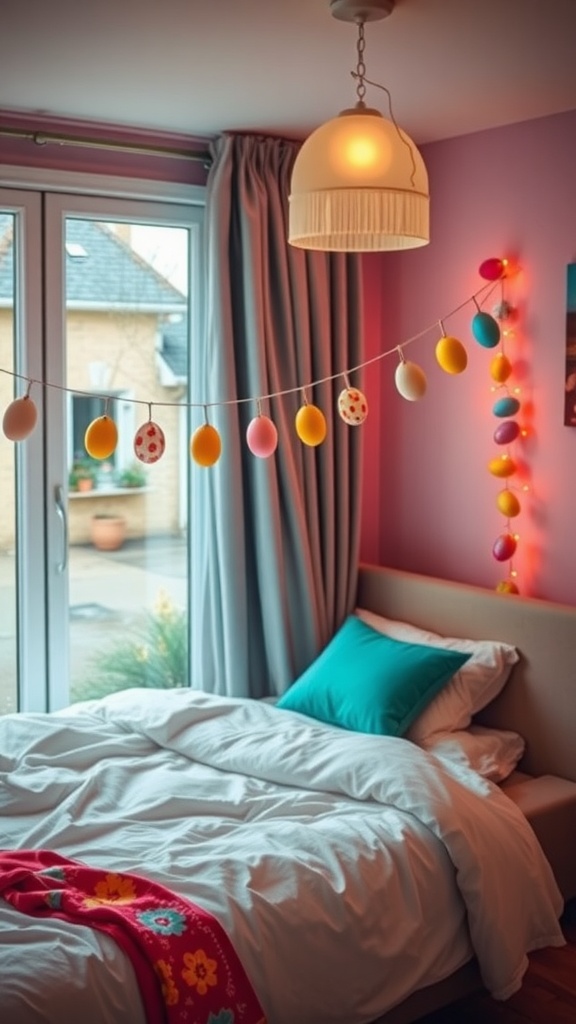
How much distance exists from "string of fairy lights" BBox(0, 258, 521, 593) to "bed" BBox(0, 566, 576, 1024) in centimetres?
44

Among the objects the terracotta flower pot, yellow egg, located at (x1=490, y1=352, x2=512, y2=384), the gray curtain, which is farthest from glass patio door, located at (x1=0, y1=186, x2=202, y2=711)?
yellow egg, located at (x1=490, y1=352, x2=512, y2=384)

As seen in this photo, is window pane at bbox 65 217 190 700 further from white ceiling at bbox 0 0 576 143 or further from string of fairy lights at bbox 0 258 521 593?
white ceiling at bbox 0 0 576 143

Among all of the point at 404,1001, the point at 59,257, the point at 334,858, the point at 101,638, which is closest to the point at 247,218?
the point at 59,257

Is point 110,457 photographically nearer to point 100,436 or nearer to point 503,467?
point 100,436

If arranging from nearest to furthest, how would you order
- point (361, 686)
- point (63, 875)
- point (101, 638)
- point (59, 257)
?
point (63, 875) < point (361, 686) < point (59, 257) < point (101, 638)

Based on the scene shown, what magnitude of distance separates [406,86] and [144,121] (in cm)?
93

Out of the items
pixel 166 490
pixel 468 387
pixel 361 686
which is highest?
pixel 468 387

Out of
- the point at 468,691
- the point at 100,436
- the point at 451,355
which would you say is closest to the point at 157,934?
the point at 100,436

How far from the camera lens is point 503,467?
13.5 feet

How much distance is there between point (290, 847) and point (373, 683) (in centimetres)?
90

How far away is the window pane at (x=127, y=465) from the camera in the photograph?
4203 mm

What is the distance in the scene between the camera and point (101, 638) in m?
4.34

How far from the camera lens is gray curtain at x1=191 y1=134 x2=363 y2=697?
4.18 meters

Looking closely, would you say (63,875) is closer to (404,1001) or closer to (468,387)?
(404,1001)
